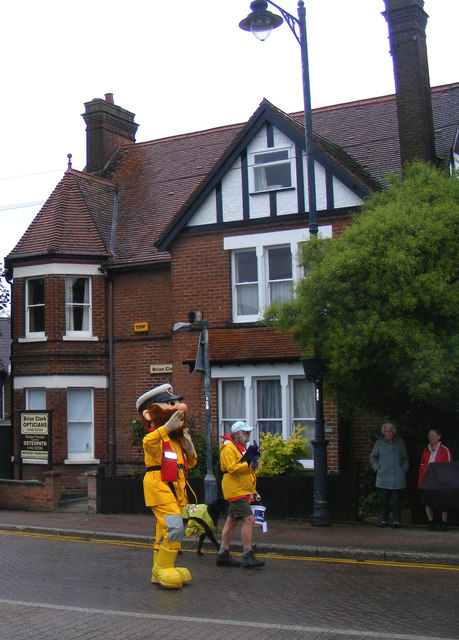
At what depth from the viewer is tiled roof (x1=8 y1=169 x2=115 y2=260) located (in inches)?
797

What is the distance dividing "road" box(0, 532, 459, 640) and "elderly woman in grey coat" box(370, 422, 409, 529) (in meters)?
2.61

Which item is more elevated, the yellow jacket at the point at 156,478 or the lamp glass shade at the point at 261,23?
the lamp glass shade at the point at 261,23

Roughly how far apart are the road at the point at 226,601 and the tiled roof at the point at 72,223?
10.6 meters

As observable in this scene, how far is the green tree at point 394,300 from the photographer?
11.2 meters

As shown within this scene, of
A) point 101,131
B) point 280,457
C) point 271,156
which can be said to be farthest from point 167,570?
point 101,131

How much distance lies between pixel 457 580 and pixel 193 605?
3.22 metres

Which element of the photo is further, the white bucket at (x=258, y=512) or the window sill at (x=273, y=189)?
the window sill at (x=273, y=189)

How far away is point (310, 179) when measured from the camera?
13.5 m

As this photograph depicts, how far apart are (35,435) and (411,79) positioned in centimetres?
1137

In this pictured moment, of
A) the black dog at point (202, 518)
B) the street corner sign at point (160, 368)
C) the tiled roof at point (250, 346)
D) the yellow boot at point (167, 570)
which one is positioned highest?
the tiled roof at point (250, 346)

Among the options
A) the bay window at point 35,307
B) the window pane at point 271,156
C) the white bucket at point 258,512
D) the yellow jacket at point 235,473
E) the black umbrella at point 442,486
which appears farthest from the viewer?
the bay window at point 35,307

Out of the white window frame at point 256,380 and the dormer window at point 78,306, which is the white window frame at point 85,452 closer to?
the dormer window at point 78,306

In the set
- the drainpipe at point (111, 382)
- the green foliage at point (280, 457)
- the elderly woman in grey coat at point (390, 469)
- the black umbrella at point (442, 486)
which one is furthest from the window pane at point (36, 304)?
the black umbrella at point (442, 486)

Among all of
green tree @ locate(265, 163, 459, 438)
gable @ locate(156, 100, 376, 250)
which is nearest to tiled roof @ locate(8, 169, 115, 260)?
gable @ locate(156, 100, 376, 250)
